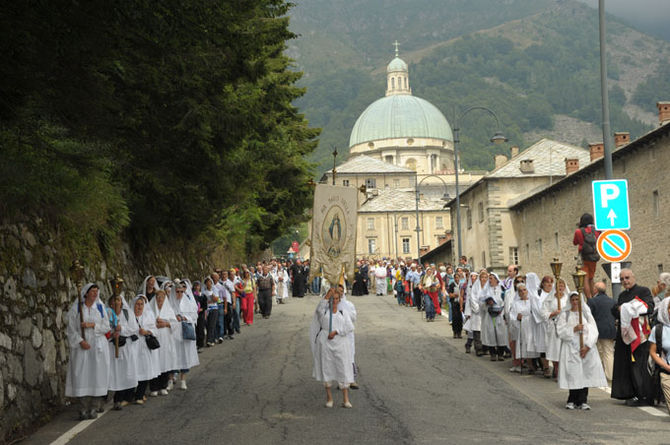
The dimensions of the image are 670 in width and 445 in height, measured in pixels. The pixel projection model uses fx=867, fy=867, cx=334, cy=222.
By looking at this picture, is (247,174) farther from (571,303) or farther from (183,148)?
(571,303)

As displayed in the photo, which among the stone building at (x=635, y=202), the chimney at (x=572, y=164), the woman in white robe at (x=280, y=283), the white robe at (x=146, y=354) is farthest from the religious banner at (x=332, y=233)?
the chimney at (x=572, y=164)

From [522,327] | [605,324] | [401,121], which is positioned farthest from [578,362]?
[401,121]

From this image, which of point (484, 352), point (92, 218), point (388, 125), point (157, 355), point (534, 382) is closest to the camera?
point (157, 355)

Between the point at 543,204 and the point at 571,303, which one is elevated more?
the point at 543,204

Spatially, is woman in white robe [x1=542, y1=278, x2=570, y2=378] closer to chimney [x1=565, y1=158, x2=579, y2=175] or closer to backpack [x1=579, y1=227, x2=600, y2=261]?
backpack [x1=579, y1=227, x2=600, y2=261]

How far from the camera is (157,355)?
42.7ft

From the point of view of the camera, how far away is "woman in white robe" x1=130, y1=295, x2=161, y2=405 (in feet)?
41.3

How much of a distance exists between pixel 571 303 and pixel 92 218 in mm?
8514

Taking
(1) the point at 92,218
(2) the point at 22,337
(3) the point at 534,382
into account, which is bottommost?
Answer: (3) the point at 534,382

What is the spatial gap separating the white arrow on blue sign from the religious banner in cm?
429

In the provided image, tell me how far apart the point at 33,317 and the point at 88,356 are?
3.55 ft

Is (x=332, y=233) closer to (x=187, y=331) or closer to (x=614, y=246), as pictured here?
(x=187, y=331)

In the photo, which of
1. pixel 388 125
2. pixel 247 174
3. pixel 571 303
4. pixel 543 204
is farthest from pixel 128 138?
pixel 388 125

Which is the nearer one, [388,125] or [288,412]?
[288,412]
